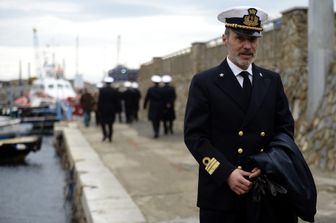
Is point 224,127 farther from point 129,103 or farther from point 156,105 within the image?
point 129,103

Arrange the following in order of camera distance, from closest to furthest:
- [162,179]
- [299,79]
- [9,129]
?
[162,179] → [299,79] → [9,129]

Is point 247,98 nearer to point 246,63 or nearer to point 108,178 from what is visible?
point 246,63

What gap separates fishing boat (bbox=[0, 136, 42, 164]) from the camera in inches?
608

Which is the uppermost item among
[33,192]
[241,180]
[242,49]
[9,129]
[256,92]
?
[242,49]

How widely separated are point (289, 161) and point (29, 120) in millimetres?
24719

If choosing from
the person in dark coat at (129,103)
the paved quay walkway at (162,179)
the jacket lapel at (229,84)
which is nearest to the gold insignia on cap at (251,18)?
the jacket lapel at (229,84)

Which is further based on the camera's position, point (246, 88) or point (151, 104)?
point (151, 104)

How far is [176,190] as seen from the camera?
24.9ft

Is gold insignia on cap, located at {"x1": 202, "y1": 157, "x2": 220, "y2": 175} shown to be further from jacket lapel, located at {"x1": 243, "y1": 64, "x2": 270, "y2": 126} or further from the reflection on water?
the reflection on water

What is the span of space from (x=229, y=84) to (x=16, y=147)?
13.4 meters

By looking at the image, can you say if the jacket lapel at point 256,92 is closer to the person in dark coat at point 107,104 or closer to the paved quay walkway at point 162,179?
the paved quay walkway at point 162,179

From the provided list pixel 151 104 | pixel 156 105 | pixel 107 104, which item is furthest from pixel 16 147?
pixel 156 105

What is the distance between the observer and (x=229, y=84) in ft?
10.2

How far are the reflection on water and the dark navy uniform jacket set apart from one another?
6189 millimetres
